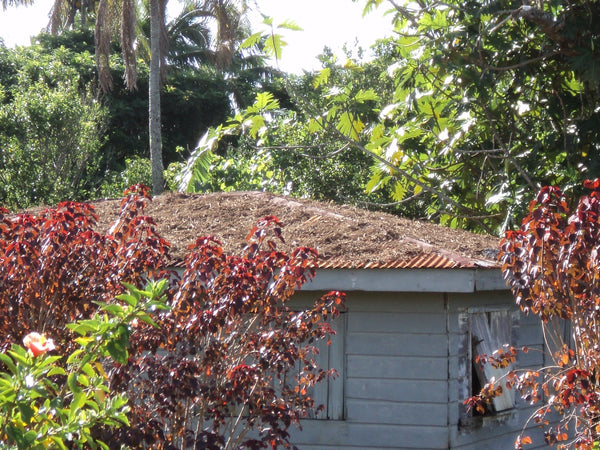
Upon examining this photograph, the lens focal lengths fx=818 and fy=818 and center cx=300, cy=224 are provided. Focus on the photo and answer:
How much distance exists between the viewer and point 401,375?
7.79m

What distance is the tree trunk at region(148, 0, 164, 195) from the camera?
17062 mm

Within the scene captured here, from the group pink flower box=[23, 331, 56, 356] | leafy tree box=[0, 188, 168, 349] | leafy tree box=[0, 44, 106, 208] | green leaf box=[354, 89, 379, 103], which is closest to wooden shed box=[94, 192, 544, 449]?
green leaf box=[354, 89, 379, 103]

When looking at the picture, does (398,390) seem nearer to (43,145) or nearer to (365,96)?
(365,96)

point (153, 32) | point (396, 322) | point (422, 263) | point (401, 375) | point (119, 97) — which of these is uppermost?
point (119, 97)

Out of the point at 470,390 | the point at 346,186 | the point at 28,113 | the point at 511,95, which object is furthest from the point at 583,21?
the point at 28,113

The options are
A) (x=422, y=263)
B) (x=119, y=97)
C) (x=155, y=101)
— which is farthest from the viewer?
(x=119, y=97)

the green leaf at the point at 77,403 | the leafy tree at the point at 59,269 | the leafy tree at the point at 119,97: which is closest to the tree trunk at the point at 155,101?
the leafy tree at the point at 119,97

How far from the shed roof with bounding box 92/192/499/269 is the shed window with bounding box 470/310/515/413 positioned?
736 millimetres

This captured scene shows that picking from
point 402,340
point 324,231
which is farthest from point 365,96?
point 402,340

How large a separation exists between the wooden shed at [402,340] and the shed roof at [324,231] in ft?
0.08

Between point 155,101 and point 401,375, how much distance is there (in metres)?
11.3

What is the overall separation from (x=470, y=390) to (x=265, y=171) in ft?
31.7

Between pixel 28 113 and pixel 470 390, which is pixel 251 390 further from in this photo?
pixel 28 113

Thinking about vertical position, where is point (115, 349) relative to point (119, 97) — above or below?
below
